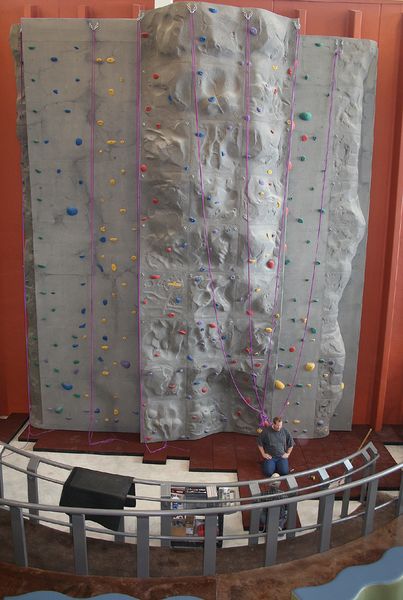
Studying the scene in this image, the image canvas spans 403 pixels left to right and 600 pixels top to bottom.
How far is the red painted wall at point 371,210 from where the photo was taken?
245 inches

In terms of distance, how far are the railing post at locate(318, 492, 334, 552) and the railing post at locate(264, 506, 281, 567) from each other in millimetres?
328

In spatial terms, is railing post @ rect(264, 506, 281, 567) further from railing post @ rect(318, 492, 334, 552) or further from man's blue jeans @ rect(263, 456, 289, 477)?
man's blue jeans @ rect(263, 456, 289, 477)

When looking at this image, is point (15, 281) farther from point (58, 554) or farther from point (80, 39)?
point (58, 554)

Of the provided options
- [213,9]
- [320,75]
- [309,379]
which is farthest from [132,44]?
[309,379]

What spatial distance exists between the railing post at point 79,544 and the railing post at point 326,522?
1523 mm

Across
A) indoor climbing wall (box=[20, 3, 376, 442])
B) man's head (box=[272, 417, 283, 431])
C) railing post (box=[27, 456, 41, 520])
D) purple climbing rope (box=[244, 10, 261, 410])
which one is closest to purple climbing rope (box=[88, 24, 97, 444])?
indoor climbing wall (box=[20, 3, 376, 442])

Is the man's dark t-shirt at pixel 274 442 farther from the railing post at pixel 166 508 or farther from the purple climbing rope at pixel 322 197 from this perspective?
the railing post at pixel 166 508

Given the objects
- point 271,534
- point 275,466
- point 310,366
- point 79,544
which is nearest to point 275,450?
point 275,466

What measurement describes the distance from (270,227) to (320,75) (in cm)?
176

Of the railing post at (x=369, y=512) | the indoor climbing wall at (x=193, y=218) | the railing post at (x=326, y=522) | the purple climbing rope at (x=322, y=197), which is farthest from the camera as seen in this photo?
the purple climbing rope at (x=322, y=197)

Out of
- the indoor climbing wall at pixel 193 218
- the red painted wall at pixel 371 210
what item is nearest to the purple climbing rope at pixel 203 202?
the indoor climbing wall at pixel 193 218

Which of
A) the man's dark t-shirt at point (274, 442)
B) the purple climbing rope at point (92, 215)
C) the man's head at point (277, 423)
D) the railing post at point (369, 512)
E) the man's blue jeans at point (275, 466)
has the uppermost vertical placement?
the purple climbing rope at point (92, 215)

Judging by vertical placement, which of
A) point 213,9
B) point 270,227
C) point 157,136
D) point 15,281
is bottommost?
point 15,281

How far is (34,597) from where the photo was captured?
10.2 feet
